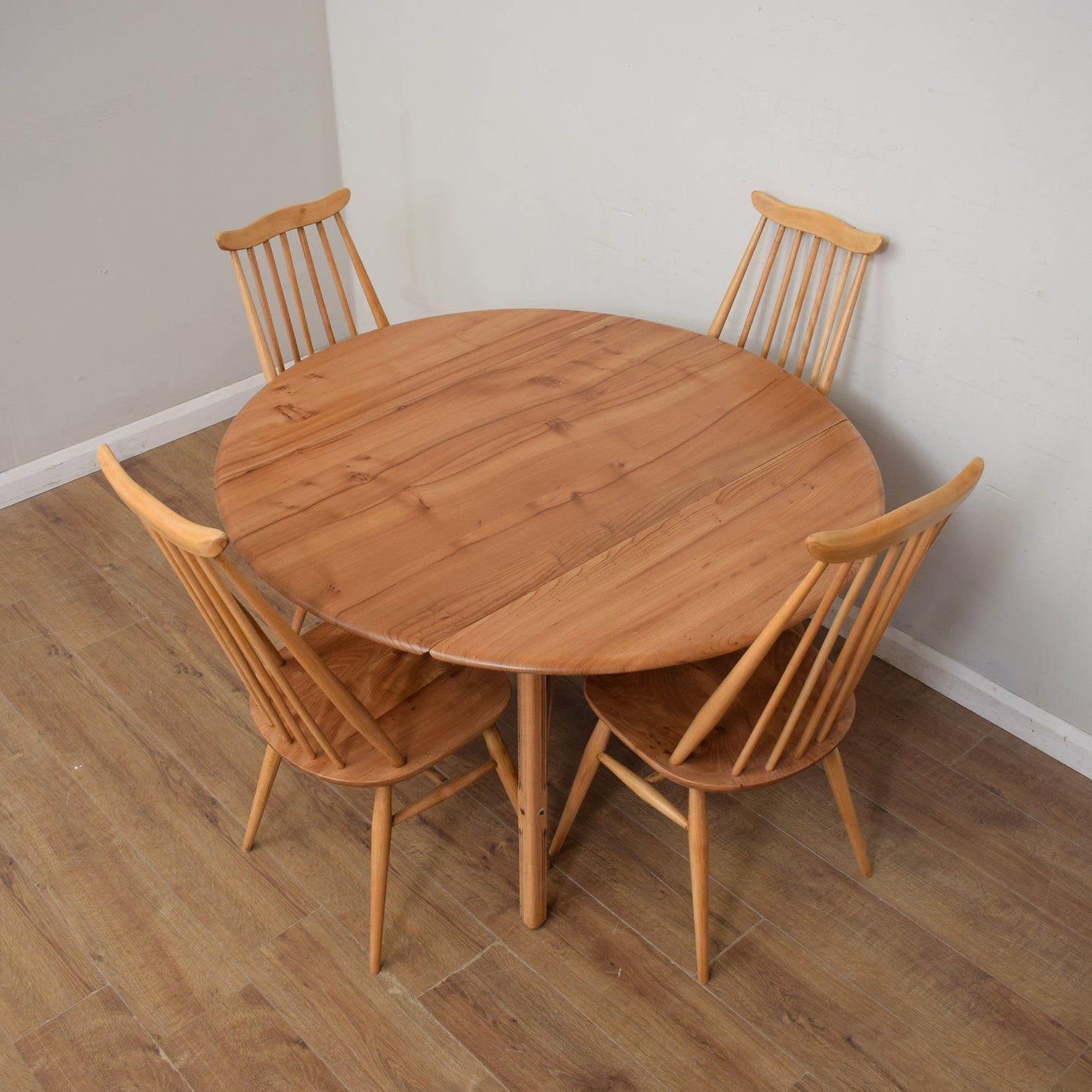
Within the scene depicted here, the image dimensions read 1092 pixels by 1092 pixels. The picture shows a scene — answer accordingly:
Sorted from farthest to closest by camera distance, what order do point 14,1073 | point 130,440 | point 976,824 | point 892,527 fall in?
1. point 130,440
2. point 976,824
3. point 14,1073
4. point 892,527

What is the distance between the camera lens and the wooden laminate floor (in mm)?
1776

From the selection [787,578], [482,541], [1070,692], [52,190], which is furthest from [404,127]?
[1070,692]

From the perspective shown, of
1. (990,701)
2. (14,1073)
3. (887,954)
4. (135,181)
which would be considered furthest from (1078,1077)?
(135,181)

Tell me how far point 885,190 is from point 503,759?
134cm

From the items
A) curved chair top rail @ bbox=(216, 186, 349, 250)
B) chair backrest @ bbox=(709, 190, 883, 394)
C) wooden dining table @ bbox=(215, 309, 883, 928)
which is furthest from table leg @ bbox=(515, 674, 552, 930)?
curved chair top rail @ bbox=(216, 186, 349, 250)

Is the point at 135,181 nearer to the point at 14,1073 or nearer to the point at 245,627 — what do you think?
the point at 245,627

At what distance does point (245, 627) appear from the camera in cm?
156

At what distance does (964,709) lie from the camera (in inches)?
95.7

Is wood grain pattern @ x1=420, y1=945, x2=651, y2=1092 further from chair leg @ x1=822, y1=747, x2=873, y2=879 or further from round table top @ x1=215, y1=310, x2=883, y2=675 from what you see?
round table top @ x1=215, y1=310, x2=883, y2=675

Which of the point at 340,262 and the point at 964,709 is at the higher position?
the point at 340,262

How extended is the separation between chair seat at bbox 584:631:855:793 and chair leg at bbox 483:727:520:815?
0.71 feet

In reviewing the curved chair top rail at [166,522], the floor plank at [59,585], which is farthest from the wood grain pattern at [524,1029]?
the floor plank at [59,585]

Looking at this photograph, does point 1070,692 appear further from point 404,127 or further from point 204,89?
point 204,89

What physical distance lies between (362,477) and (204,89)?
1.75 m
